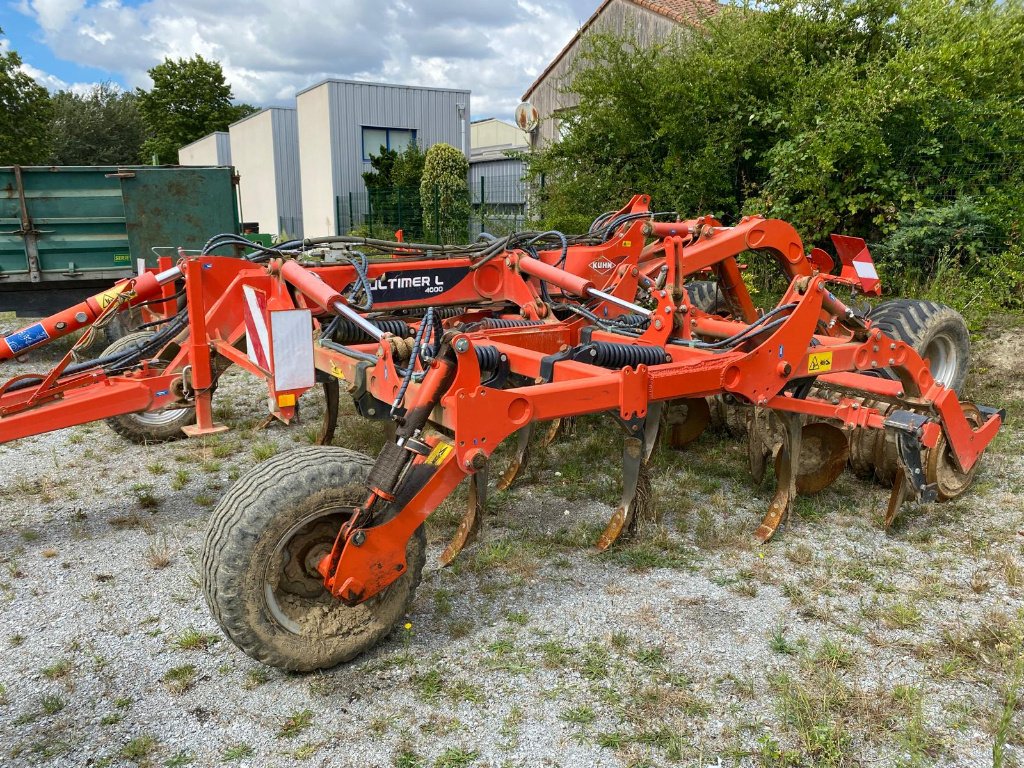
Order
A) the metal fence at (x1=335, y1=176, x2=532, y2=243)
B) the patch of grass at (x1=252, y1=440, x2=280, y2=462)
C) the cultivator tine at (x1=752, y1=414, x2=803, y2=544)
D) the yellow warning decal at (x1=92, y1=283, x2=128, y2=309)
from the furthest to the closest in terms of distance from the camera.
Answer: the metal fence at (x1=335, y1=176, x2=532, y2=243), the patch of grass at (x1=252, y1=440, x2=280, y2=462), the yellow warning decal at (x1=92, y1=283, x2=128, y2=309), the cultivator tine at (x1=752, y1=414, x2=803, y2=544)

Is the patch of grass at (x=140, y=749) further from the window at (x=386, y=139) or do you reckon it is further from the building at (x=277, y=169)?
the building at (x=277, y=169)

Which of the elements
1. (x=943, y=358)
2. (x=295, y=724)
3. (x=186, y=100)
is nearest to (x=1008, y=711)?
(x=295, y=724)

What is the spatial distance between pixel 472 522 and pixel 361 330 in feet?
5.27

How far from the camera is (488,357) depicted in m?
3.79

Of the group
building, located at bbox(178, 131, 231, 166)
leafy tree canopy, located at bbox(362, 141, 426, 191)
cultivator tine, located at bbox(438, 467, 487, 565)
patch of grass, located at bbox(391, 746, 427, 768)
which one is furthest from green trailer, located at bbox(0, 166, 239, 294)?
building, located at bbox(178, 131, 231, 166)

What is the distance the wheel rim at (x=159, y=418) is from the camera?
5.70 metres

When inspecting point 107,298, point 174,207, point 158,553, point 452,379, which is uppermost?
point 174,207

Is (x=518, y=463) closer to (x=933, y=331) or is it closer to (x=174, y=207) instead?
(x=933, y=331)

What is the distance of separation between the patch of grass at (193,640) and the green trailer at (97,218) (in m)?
5.96

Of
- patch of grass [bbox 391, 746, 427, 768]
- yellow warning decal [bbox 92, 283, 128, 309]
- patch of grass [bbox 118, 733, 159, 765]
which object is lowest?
patch of grass [bbox 391, 746, 427, 768]

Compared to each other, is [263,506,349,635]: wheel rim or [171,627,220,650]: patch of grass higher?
[263,506,349,635]: wheel rim

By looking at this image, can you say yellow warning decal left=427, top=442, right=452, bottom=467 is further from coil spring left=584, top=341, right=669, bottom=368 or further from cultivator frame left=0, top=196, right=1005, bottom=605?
coil spring left=584, top=341, right=669, bottom=368

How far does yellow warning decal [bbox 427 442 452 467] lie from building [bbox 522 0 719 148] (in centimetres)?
1380

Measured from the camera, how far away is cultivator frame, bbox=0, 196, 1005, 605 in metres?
2.88
